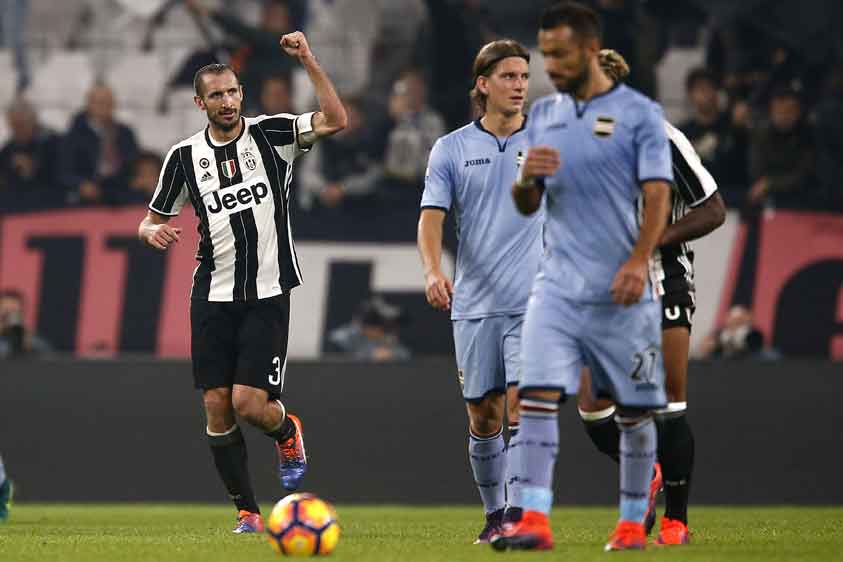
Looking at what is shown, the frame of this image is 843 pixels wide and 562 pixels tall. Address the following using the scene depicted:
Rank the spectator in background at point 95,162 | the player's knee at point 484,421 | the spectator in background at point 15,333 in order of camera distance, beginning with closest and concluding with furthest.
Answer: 1. the player's knee at point 484,421
2. the spectator in background at point 15,333
3. the spectator in background at point 95,162

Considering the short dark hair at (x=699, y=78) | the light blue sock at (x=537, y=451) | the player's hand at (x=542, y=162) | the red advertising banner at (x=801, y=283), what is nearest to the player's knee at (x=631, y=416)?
the light blue sock at (x=537, y=451)

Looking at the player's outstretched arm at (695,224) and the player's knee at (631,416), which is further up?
the player's outstretched arm at (695,224)

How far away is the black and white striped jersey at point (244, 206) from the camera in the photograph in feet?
27.7

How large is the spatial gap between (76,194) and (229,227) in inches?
279

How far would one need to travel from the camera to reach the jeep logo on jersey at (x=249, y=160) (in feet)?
27.8

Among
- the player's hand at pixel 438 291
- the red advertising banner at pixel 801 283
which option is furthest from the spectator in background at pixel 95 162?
the player's hand at pixel 438 291

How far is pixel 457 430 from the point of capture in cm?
1343

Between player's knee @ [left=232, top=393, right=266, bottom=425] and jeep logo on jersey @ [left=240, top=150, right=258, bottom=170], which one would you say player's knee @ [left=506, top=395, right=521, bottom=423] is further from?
jeep logo on jersey @ [left=240, top=150, right=258, bottom=170]

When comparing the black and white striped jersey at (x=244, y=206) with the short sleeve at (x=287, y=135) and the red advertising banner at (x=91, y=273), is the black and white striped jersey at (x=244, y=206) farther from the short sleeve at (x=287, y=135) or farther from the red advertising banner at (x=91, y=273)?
the red advertising banner at (x=91, y=273)

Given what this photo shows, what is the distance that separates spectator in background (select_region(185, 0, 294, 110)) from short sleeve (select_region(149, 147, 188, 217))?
6853mm

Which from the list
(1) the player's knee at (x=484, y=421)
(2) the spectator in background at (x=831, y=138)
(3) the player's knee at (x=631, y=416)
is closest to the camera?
(3) the player's knee at (x=631, y=416)

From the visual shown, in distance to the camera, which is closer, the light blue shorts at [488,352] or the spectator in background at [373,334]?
the light blue shorts at [488,352]

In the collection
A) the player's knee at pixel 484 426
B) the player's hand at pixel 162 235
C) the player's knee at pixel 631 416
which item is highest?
the player's hand at pixel 162 235

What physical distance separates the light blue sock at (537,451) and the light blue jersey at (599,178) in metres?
0.43
